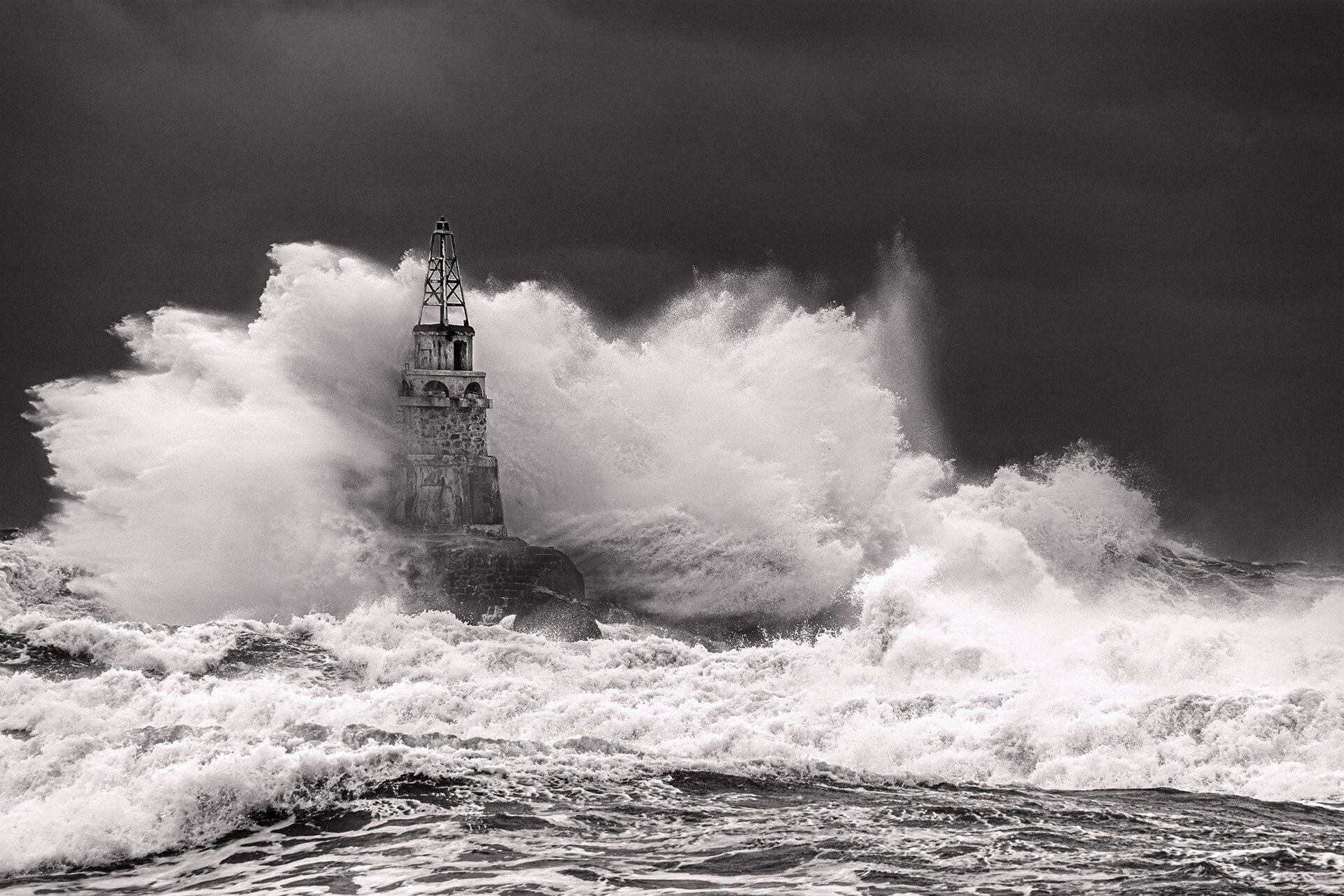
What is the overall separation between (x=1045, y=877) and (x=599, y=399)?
28.0 metres

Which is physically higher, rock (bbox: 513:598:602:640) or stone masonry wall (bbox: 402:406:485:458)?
stone masonry wall (bbox: 402:406:485:458)

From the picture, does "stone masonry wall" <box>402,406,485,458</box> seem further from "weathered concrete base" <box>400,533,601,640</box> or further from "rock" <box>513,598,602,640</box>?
"rock" <box>513,598,602,640</box>

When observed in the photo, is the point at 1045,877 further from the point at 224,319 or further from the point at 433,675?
the point at 224,319

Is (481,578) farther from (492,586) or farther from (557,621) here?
(557,621)

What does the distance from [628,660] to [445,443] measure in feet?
31.4

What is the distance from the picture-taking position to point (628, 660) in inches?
1066

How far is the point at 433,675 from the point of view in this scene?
25.1 m

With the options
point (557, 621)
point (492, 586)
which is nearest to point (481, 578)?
point (492, 586)

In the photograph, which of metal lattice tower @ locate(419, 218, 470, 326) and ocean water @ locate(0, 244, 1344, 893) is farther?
metal lattice tower @ locate(419, 218, 470, 326)

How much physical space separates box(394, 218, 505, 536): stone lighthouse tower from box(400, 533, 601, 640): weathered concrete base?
1.38 m

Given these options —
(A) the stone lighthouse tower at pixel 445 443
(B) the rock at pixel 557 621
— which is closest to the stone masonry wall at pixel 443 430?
(A) the stone lighthouse tower at pixel 445 443

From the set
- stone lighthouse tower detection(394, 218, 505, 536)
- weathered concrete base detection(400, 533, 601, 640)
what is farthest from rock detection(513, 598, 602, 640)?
stone lighthouse tower detection(394, 218, 505, 536)

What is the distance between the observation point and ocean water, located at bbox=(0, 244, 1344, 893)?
45.8ft

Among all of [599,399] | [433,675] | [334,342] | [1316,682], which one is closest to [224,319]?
[334,342]
